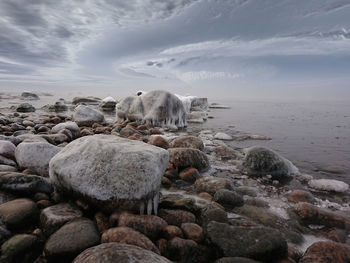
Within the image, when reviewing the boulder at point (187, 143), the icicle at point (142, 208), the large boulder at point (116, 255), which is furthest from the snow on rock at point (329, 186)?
the large boulder at point (116, 255)

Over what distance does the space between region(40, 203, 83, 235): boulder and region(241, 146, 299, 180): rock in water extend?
12.3ft

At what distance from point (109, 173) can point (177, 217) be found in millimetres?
998

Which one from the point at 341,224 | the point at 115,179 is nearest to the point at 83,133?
the point at 115,179

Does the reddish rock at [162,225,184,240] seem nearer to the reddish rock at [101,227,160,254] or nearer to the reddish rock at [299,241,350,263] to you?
the reddish rock at [101,227,160,254]

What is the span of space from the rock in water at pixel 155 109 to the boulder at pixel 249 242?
8.66 m

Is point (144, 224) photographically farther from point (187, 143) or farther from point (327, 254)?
point (187, 143)

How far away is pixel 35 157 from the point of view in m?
3.61

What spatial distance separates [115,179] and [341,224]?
3.14 metres

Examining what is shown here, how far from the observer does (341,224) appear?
3.04 meters

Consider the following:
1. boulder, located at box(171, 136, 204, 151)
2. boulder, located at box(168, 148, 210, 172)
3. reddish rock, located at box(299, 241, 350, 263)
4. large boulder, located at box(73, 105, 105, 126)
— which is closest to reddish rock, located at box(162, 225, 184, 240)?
reddish rock, located at box(299, 241, 350, 263)

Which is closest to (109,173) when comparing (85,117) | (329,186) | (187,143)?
(187,143)

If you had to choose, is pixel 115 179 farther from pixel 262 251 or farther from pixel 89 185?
pixel 262 251

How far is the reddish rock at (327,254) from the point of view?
205 cm

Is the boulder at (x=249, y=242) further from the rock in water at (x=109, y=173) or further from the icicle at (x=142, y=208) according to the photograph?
the rock in water at (x=109, y=173)
